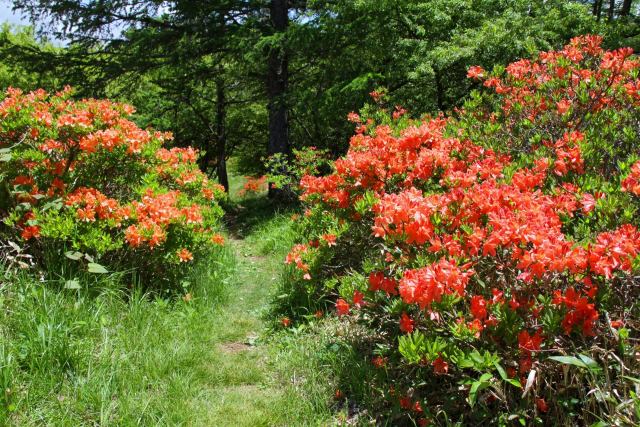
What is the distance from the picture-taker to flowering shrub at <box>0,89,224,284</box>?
3.83m

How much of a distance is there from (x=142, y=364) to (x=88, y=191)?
5.61 ft

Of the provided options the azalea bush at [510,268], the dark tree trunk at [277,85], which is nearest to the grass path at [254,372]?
the azalea bush at [510,268]

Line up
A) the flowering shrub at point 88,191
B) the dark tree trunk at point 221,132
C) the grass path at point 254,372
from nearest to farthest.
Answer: the grass path at point 254,372, the flowering shrub at point 88,191, the dark tree trunk at point 221,132

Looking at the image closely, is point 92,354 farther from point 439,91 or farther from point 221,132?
point 221,132

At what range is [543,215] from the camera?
2322 millimetres

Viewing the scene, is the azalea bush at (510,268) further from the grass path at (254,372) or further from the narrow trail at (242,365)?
the narrow trail at (242,365)

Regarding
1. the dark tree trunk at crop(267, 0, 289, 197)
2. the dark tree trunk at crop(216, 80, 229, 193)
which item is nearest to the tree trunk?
the dark tree trunk at crop(267, 0, 289, 197)

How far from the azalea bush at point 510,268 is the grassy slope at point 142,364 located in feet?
1.90

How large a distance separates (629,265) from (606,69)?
2620mm

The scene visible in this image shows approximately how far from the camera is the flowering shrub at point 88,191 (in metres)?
3.83

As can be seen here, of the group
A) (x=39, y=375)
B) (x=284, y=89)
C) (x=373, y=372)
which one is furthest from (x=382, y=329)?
(x=284, y=89)

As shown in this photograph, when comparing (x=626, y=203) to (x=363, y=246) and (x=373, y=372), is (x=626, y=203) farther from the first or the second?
(x=363, y=246)

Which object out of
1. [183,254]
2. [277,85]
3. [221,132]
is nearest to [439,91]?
[277,85]

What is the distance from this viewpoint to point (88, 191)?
13.3 feet
